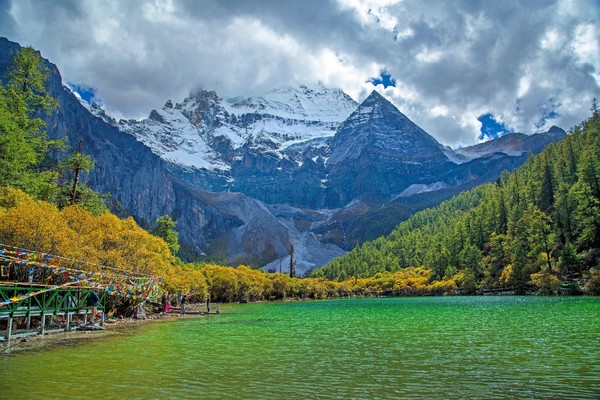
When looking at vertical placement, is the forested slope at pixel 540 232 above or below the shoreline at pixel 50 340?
above

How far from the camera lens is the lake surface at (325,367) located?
1402 centimetres

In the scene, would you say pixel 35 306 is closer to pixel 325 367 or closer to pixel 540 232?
pixel 325 367

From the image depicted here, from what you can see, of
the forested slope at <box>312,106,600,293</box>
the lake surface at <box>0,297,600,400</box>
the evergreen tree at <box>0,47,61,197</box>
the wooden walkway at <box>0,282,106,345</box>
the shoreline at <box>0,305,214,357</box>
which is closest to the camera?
the lake surface at <box>0,297,600,400</box>

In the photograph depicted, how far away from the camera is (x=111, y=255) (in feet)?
150

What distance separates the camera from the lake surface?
1402cm

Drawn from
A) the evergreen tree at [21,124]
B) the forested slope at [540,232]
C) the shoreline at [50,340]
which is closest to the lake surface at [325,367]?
the shoreline at [50,340]

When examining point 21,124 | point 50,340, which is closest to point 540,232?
point 50,340

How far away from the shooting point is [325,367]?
60.2 ft

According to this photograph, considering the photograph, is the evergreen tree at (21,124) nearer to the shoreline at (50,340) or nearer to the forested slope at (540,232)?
the shoreline at (50,340)

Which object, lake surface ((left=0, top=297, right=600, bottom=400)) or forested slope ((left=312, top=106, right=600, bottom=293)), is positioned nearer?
lake surface ((left=0, top=297, right=600, bottom=400))

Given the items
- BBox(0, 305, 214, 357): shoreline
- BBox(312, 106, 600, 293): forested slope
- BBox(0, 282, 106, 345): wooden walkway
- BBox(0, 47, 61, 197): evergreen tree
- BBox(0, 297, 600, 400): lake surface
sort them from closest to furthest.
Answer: BBox(0, 297, 600, 400): lake surface → BBox(0, 305, 214, 357): shoreline → BBox(0, 282, 106, 345): wooden walkway → BBox(0, 47, 61, 197): evergreen tree → BBox(312, 106, 600, 293): forested slope

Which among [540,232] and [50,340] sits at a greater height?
[540,232]

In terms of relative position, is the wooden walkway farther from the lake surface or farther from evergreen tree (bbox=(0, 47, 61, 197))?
evergreen tree (bbox=(0, 47, 61, 197))

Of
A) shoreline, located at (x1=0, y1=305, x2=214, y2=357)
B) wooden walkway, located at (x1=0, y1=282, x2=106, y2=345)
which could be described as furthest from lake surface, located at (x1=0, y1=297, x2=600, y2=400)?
wooden walkway, located at (x1=0, y1=282, x2=106, y2=345)
